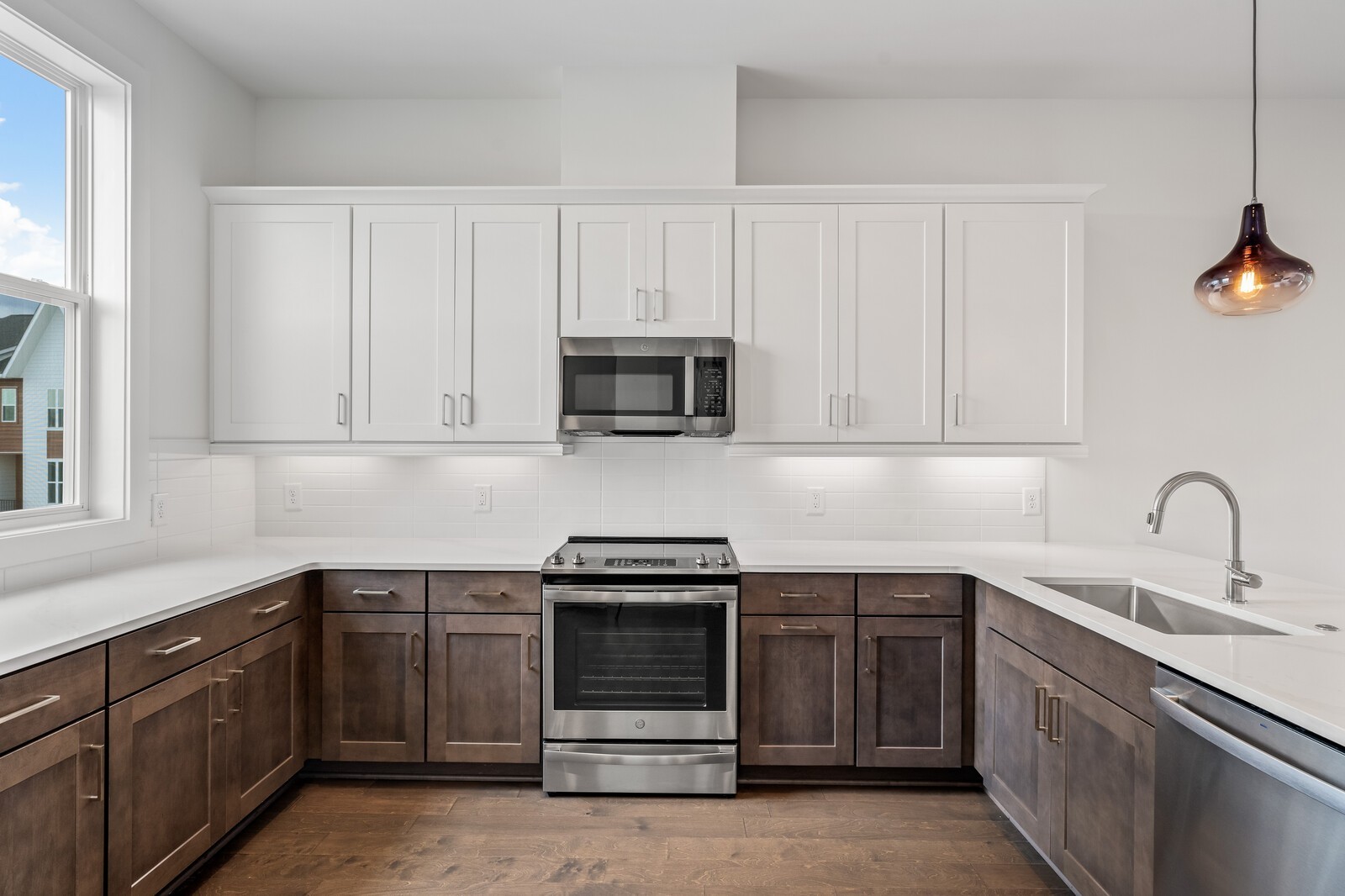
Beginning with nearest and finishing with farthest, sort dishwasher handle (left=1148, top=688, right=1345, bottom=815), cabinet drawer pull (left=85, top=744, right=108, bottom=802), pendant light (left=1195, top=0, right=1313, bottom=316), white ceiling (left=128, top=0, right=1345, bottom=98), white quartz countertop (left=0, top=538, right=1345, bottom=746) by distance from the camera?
dishwasher handle (left=1148, top=688, right=1345, bottom=815)
white quartz countertop (left=0, top=538, right=1345, bottom=746)
cabinet drawer pull (left=85, top=744, right=108, bottom=802)
pendant light (left=1195, top=0, right=1313, bottom=316)
white ceiling (left=128, top=0, right=1345, bottom=98)

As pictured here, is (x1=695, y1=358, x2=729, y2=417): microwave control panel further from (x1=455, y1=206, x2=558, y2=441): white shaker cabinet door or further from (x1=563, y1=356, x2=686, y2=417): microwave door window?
(x1=455, y1=206, x2=558, y2=441): white shaker cabinet door

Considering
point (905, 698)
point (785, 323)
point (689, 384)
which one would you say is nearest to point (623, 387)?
point (689, 384)

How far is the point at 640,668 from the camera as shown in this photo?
2506 millimetres

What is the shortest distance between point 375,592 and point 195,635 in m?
0.64

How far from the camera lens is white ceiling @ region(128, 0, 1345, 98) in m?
2.42

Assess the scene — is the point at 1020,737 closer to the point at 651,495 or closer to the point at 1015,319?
the point at 1015,319

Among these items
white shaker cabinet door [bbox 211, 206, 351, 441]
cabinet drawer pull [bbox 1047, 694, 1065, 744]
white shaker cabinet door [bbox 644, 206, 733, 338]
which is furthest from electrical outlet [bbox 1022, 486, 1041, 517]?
white shaker cabinet door [bbox 211, 206, 351, 441]

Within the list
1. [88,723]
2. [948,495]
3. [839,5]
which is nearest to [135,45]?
[88,723]

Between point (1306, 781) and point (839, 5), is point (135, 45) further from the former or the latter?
point (1306, 781)

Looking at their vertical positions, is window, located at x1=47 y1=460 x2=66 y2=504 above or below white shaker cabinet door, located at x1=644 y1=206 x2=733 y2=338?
below

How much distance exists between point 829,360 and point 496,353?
1.32 m

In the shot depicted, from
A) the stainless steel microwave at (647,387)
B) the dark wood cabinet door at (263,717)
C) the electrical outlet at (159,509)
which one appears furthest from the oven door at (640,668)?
the electrical outlet at (159,509)

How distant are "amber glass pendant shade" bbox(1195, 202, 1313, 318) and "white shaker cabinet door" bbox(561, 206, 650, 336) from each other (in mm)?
1953

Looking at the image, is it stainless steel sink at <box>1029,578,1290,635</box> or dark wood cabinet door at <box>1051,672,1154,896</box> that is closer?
dark wood cabinet door at <box>1051,672,1154,896</box>
